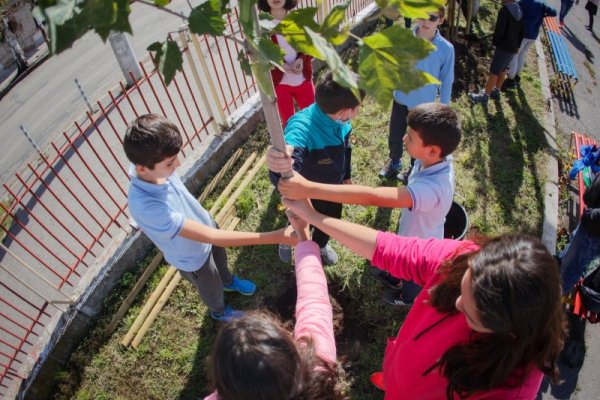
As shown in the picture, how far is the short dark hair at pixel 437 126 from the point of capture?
2.47 meters

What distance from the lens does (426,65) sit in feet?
11.8

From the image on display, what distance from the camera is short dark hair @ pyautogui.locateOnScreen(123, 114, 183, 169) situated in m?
2.31

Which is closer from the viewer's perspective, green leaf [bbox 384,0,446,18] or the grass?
green leaf [bbox 384,0,446,18]

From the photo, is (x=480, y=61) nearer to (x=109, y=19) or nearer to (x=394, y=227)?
(x=394, y=227)

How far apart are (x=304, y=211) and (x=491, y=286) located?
0.99 m

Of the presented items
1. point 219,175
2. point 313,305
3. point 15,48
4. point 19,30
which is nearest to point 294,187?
point 313,305

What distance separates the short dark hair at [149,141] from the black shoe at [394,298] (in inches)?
89.8

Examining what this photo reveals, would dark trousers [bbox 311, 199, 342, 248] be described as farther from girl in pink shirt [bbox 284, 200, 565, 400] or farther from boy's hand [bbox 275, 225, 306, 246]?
girl in pink shirt [bbox 284, 200, 565, 400]

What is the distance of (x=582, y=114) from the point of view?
6480mm

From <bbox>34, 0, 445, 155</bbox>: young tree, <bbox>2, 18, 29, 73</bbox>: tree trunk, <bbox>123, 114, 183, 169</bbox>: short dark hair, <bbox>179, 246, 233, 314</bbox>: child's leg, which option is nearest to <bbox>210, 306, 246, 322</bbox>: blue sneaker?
<bbox>179, 246, 233, 314</bbox>: child's leg

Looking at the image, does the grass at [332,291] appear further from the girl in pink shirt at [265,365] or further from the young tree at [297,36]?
the young tree at [297,36]

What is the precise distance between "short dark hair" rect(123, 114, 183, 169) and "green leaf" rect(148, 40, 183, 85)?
52.8 inches

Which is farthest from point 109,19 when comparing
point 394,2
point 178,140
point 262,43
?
point 178,140

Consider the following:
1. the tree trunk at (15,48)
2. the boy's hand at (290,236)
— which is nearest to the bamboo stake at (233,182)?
the boy's hand at (290,236)
